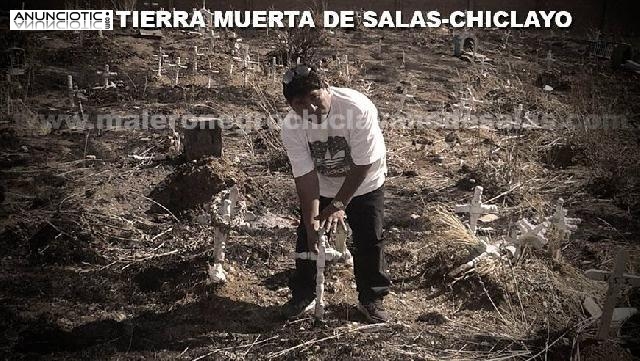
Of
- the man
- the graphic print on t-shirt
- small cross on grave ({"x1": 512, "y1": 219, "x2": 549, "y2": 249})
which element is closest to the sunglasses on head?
the man

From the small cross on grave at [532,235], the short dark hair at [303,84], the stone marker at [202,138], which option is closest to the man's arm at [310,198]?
the short dark hair at [303,84]

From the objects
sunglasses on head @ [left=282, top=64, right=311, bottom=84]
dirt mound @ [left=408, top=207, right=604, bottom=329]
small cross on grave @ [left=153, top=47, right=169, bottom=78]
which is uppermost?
small cross on grave @ [left=153, top=47, right=169, bottom=78]

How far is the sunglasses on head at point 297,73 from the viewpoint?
3.27 meters

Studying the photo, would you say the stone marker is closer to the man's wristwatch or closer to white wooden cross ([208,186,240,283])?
white wooden cross ([208,186,240,283])

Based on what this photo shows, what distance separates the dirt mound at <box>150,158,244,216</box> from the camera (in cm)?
545

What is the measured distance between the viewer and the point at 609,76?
10.9 m

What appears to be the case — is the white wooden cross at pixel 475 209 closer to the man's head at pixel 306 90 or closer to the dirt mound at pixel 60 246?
the man's head at pixel 306 90

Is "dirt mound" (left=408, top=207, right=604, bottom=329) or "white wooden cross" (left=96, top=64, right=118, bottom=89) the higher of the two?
"white wooden cross" (left=96, top=64, right=118, bottom=89)

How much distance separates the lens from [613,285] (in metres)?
3.31

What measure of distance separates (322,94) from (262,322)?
160 cm

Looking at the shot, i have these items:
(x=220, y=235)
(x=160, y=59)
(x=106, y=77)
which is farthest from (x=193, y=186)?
(x=160, y=59)

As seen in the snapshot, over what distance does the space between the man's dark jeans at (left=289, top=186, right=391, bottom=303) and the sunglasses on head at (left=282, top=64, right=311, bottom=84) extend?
88 cm

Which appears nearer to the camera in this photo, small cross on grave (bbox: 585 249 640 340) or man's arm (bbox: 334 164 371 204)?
small cross on grave (bbox: 585 249 640 340)

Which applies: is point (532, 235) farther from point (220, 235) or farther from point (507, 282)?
point (220, 235)
